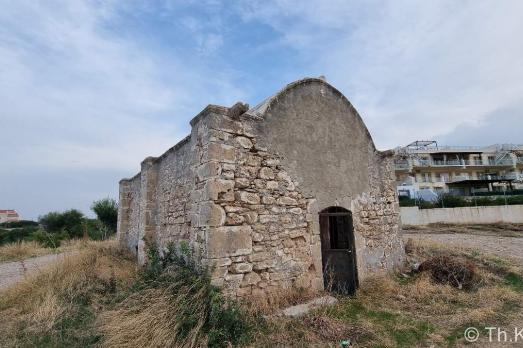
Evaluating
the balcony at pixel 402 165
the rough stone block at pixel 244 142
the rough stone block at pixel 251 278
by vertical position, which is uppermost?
the balcony at pixel 402 165

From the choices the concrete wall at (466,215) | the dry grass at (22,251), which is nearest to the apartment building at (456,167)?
the concrete wall at (466,215)

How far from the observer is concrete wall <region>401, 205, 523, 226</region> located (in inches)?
770

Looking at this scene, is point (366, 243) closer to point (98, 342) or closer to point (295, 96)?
point (295, 96)

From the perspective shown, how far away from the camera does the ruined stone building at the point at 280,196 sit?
4582 mm

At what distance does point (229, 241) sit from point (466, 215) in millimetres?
22090

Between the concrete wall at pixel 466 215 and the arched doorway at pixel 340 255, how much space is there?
58.9 feet

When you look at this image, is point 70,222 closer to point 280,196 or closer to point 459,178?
point 280,196

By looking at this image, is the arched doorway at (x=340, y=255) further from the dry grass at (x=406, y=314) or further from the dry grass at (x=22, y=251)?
the dry grass at (x=22, y=251)

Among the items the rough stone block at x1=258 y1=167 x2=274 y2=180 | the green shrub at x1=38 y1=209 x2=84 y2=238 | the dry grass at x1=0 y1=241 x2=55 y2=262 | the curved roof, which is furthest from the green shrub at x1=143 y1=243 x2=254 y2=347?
the green shrub at x1=38 y1=209 x2=84 y2=238

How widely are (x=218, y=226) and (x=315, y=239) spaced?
7.04 ft

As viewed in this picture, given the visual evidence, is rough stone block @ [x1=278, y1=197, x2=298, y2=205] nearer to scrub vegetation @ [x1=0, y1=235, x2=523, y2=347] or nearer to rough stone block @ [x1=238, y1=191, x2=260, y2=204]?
Result: rough stone block @ [x1=238, y1=191, x2=260, y2=204]

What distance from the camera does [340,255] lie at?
6.57 m

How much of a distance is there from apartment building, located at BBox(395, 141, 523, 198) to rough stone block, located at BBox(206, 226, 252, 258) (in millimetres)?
40360

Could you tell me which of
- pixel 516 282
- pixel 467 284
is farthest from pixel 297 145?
pixel 516 282
